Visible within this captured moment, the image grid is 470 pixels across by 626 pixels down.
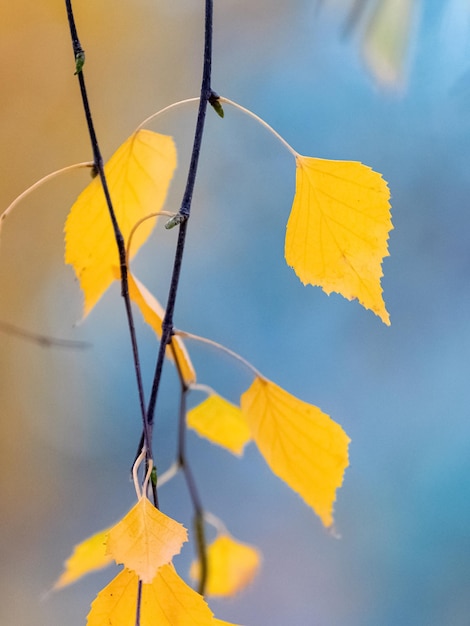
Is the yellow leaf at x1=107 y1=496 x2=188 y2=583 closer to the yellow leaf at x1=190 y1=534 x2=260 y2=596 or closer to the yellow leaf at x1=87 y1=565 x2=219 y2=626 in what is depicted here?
the yellow leaf at x1=87 y1=565 x2=219 y2=626

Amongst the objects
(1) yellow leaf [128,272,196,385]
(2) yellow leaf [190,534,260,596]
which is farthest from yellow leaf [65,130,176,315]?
(2) yellow leaf [190,534,260,596]

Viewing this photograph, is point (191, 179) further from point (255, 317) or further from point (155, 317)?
point (255, 317)

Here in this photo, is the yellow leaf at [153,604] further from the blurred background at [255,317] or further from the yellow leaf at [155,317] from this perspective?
the blurred background at [255,317]

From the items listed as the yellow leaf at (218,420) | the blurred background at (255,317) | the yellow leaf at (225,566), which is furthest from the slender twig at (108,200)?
the blurred background at (255,317)

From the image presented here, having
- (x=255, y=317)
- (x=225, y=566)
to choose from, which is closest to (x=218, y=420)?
(x=225, y=566)

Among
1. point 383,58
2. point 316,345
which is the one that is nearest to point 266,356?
point 316,345

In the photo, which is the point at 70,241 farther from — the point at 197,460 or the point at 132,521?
the point at 197,460
